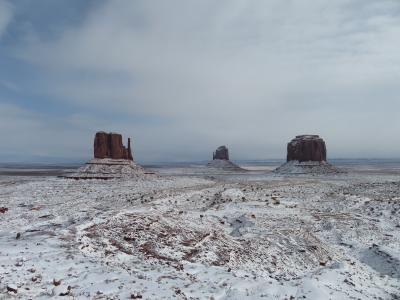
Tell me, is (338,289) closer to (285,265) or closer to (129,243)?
(285,265)

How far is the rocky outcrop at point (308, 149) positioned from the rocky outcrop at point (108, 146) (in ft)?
170

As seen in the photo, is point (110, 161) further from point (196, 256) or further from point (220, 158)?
point (220, 158)

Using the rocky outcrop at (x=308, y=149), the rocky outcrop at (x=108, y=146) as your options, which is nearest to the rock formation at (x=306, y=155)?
the rocky outcrop at (x=308, y=149)

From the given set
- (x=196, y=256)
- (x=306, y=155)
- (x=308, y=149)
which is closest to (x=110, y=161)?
(x=196, y=256)

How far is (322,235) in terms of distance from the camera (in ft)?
54.8

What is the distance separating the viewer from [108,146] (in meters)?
67.9

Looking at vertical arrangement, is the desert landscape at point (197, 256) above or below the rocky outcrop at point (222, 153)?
below

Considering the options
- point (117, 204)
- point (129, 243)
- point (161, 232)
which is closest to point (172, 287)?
point (129, 243)

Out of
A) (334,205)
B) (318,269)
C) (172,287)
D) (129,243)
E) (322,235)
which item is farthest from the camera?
(334,205)

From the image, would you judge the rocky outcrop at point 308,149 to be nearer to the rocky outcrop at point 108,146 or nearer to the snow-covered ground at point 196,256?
the rocky outcrop at point 108,146

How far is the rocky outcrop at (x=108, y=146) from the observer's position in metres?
67.6

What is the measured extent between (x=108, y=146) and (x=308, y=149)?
55796 mm

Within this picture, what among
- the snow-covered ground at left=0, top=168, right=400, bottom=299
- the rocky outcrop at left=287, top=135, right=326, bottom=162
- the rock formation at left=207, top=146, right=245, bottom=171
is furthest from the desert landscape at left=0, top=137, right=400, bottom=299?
the rock formation at left=207, top=146, right=245, bottom=171

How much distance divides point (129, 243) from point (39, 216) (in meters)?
7.70
